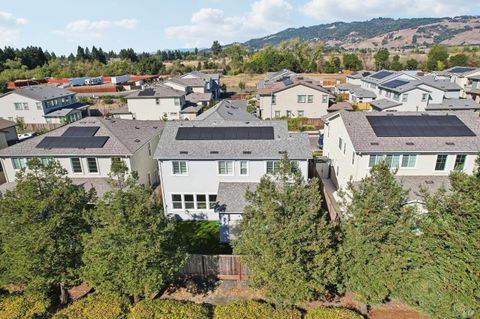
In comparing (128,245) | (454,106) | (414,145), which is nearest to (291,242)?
(128,245)

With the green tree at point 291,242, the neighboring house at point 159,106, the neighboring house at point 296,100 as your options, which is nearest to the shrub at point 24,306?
the green tree at point 291,242

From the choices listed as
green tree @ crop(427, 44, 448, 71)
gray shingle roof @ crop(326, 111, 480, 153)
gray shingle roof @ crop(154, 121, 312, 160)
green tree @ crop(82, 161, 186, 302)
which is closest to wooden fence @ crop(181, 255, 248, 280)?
green tree @ crop(82, 161, 186, 302)

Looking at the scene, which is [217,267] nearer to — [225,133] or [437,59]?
[225,133]

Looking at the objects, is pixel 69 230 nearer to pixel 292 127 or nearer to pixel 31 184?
pixel 31 184

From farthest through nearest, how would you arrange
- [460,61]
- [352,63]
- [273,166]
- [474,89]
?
[352,63], [460,61], [474,89], [273,166]

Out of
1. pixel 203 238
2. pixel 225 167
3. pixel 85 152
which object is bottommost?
pixel 203 238

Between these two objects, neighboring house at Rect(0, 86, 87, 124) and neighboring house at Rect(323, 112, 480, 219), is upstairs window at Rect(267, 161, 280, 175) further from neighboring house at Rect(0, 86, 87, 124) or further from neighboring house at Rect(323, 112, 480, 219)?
neighboring house at Rect(0, 86, 87, 124)

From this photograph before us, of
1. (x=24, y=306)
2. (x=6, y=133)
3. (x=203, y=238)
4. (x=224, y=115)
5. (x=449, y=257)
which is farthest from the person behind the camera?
(x=224, y=115)

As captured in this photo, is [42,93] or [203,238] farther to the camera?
[42,93]
